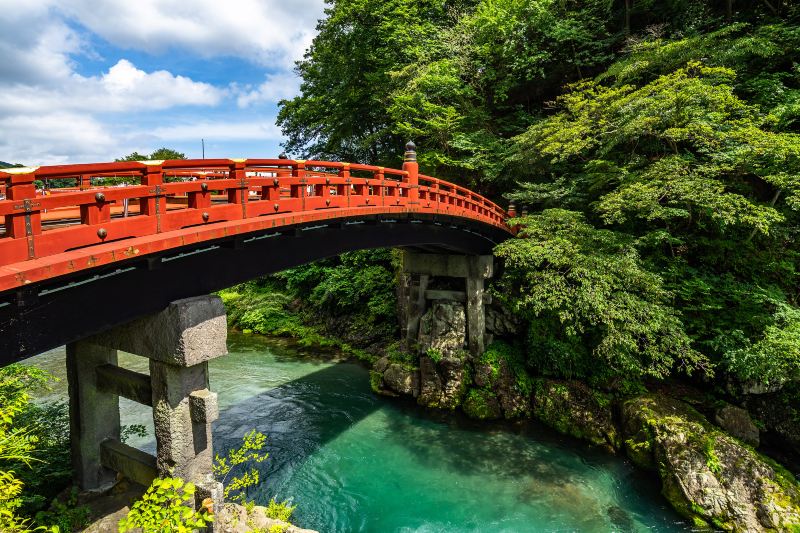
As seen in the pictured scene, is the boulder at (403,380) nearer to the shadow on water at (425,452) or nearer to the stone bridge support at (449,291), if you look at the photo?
the shadow on water at (425,452)

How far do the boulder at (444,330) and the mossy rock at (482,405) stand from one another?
146 cm

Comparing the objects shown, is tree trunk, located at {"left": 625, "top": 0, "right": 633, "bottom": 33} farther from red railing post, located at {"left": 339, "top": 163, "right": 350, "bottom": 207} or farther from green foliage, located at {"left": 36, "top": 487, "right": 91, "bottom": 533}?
green foliage, located at {"left": 36, "top": 487, "right": 91, "bottom": 533}

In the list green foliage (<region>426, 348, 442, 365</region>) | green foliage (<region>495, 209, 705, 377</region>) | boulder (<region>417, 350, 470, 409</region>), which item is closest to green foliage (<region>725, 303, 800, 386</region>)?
green foliage (<region>495, 209, 705, 377</region>)

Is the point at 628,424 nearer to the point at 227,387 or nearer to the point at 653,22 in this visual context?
the point at 227,387

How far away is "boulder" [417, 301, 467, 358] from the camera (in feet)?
44.6

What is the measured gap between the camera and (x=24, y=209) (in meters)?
3.55

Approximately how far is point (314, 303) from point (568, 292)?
46.4 feet

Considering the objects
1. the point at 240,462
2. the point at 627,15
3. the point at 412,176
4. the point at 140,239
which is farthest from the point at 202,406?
the point at 627,15

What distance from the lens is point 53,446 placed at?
752cm

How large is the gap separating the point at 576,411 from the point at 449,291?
5.44m

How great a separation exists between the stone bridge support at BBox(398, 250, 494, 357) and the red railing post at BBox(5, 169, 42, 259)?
1166 centimetres

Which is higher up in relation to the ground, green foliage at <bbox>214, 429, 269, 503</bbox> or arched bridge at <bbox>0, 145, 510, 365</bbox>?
arched bridge at <bbox>0, 145, 510, 365</bbox>

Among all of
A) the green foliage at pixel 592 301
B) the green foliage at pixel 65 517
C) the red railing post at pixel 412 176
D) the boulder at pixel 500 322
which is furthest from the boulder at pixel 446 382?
the green foliage at pixel 65 517

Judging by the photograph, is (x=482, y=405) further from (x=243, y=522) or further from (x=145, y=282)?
(x=145, y=282)
